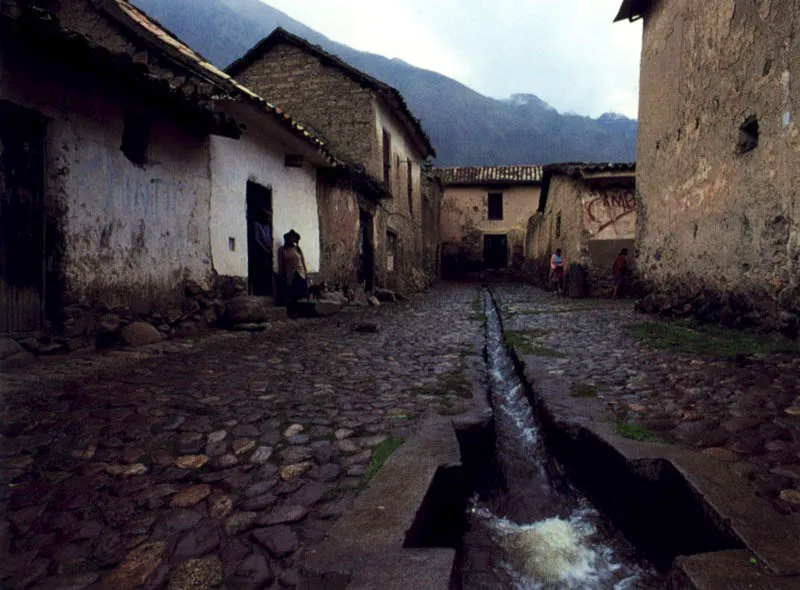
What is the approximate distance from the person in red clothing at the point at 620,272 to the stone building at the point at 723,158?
9.88 ft

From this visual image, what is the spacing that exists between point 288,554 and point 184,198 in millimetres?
5698

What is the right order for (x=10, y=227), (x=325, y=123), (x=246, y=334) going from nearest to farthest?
(x=10, y=227) → (x=246, y=334) → (x=325, y=123)

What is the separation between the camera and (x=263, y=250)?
8344mm

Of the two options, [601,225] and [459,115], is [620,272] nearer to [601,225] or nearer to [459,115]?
[601,225]

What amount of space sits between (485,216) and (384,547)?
89.8 feet

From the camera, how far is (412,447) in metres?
2.24

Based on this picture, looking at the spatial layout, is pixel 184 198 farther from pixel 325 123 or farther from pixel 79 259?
pixel 325 123

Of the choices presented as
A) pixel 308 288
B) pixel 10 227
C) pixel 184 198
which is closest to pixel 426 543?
pixel 10 227

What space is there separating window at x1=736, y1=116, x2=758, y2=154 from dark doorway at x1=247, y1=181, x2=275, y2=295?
6.90 meters

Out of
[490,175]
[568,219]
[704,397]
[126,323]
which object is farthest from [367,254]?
[490,175]

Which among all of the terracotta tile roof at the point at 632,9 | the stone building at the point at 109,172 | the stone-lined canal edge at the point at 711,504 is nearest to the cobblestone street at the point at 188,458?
the stone-lined canal edge at the point at 711,504

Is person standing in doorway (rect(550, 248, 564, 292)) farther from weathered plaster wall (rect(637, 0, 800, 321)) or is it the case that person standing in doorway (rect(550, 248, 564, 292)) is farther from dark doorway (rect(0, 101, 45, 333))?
dark doorway (rect(0, 101, 45, 333))

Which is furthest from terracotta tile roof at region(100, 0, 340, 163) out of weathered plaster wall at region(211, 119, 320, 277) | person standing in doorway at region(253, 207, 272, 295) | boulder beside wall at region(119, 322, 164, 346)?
boulder beside wall at region(119, 322, 164, 346)

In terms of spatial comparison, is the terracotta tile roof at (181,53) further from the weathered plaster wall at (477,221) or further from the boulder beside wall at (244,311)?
the weathered plaster wall at (477,221)
